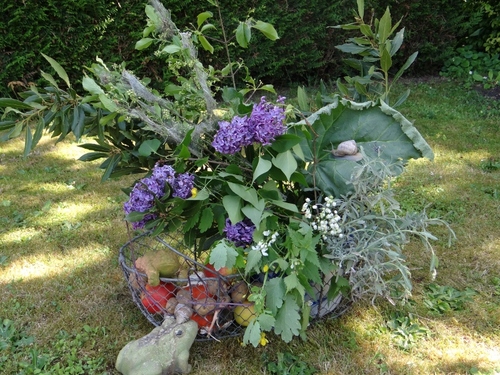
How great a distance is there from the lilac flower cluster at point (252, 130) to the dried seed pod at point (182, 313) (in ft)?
2.00

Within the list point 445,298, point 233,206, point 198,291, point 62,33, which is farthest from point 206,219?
point 62,33

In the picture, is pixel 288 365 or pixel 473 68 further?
pixel 473 68

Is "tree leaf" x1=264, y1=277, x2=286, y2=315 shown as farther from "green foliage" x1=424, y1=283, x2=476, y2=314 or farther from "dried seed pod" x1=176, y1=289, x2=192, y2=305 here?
"green foliage" x1=424, y1=283, x2=476, y2=314

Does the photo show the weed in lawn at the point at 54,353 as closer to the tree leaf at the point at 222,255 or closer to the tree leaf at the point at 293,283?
the tree leaf at the point at 222,255

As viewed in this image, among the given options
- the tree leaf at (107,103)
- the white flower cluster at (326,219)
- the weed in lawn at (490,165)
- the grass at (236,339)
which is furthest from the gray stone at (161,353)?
the weed in lawn at (490,165)

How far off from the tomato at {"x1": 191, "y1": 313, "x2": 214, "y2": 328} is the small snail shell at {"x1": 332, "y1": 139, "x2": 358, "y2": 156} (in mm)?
743

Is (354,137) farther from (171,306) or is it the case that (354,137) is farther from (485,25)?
(485,25)

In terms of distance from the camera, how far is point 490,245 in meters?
2.49

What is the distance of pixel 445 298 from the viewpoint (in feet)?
6.88

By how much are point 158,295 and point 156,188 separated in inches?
19.7

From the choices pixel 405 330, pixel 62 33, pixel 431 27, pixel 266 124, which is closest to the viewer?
pixel 266 124

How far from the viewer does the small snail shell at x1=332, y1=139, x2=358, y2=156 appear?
166cm

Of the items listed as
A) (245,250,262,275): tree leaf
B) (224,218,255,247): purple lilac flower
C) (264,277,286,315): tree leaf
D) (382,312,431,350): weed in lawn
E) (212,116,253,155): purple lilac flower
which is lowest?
(382,312,431,350): weed in lawn

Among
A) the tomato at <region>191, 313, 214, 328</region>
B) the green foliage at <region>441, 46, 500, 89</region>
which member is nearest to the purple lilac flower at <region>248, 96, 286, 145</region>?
the tomato at <region>191, 313, 214, 328</region>
